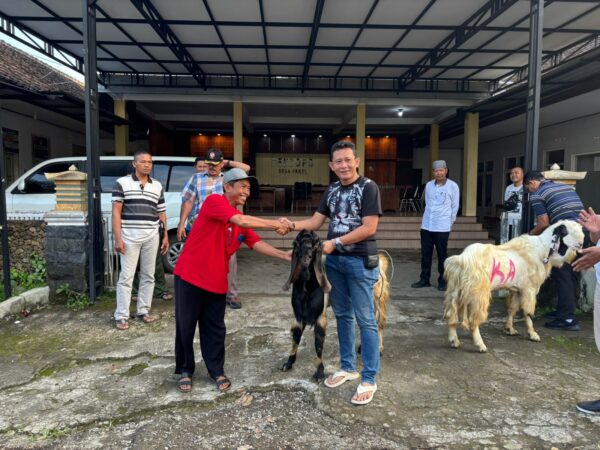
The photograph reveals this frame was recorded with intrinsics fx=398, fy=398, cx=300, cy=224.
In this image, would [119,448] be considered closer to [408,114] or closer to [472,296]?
[472,296]

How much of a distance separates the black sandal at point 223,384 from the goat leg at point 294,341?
467 mm

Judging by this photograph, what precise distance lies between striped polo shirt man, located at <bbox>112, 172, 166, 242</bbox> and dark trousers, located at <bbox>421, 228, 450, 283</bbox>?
12.0 feet

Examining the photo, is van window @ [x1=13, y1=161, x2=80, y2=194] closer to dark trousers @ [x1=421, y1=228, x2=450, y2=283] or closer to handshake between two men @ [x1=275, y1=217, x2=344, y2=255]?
handshake between two men @ [x1=275, y1=217, x2=344, y2=255]

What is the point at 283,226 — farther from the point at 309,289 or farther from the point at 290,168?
the point at 290,168

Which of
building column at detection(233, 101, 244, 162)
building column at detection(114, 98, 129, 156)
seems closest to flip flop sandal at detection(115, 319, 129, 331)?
building column at detection(233, 101, 244, 162)

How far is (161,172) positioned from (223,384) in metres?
4.68

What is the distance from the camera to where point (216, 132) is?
50.2 ft

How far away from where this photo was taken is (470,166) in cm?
1149

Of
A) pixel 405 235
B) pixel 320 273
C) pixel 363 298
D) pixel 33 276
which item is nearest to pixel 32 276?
pixel 33 276

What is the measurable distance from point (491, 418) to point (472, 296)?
1165mm

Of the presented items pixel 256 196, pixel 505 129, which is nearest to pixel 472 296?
pixel 256 196

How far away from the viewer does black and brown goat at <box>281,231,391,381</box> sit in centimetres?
268

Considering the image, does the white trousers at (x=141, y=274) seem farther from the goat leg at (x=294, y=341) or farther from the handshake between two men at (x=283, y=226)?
the handshake between two men at (x=283, y=226)

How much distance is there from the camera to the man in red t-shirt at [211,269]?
273 centimetres
